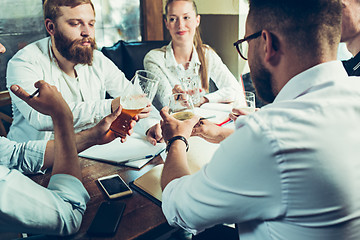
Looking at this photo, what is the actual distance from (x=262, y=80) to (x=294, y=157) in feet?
1.30

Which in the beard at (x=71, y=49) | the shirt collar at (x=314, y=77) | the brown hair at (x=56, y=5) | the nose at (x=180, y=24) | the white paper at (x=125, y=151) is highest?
the brown hair at (x=56, y=5)

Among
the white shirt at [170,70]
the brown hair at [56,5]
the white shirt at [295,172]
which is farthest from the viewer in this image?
the white shirt at [170,70]

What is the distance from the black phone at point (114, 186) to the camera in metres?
1.01

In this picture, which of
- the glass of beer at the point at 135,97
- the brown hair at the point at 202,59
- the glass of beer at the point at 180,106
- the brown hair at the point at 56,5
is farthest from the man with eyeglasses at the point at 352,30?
the brown hair at the point at 56,5

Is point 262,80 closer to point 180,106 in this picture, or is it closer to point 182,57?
point 180,106

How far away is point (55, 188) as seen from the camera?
93cm

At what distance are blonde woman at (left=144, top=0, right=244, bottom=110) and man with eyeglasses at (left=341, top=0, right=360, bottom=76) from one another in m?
0.90

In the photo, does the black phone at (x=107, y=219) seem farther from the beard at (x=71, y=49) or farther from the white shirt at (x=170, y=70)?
the white shirt at (x=170, y=70)

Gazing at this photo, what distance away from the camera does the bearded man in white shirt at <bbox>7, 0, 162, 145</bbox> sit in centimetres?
187

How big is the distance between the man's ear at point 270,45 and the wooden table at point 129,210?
57 cm

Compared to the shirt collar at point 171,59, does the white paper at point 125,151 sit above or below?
below

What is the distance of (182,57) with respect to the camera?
2.79 m

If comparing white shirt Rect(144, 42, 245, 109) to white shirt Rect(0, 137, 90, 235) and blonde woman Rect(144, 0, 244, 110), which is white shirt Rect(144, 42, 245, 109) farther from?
white shirt Rect(0, 137, 90, 235)

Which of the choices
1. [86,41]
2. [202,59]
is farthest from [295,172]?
[202,59]
